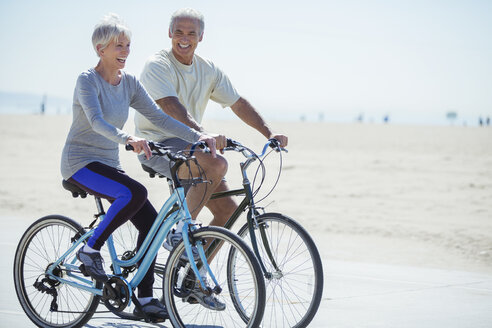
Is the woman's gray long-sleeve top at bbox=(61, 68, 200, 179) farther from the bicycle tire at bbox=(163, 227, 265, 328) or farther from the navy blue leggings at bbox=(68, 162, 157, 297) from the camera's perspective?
the bicycle tire at bbox=(163, 227, 265, 328)

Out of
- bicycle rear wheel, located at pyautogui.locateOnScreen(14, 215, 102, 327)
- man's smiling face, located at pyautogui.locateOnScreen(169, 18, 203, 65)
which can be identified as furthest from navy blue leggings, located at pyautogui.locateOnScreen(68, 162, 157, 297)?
man's smiling face, located at pyautogui.locateOnScreen(169, 18, 203, 65)

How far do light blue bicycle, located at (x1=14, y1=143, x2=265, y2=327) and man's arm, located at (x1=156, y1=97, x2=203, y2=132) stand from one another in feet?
1.58

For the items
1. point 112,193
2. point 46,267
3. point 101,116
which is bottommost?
point 46,267

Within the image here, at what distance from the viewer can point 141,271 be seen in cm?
459

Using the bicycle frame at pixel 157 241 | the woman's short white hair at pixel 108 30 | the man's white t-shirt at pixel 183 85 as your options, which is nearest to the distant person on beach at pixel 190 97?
the man's white t-shirt at pixel 183 85

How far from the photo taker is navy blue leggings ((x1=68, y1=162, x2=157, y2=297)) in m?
4.49

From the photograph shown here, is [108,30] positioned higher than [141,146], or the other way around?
[108,30]

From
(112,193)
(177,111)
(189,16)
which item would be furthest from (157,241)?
(189,16)

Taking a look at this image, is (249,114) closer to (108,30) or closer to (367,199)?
(108,30)

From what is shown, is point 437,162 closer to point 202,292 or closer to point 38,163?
point 38,163

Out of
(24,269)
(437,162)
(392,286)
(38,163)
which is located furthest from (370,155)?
(24,269)

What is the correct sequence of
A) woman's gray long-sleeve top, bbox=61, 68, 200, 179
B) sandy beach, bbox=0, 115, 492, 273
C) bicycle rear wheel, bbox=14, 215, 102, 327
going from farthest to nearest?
1. sandy beach, bbox=0, 115, 492, 273
2. bicycle rear wheel, bbox=14, 215, 102, 327
3. woman's gray long-sleeve top, bbox=61, 68, 200, 179

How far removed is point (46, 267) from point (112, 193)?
0.88 metres

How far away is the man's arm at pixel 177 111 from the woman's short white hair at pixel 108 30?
2.13 ft
